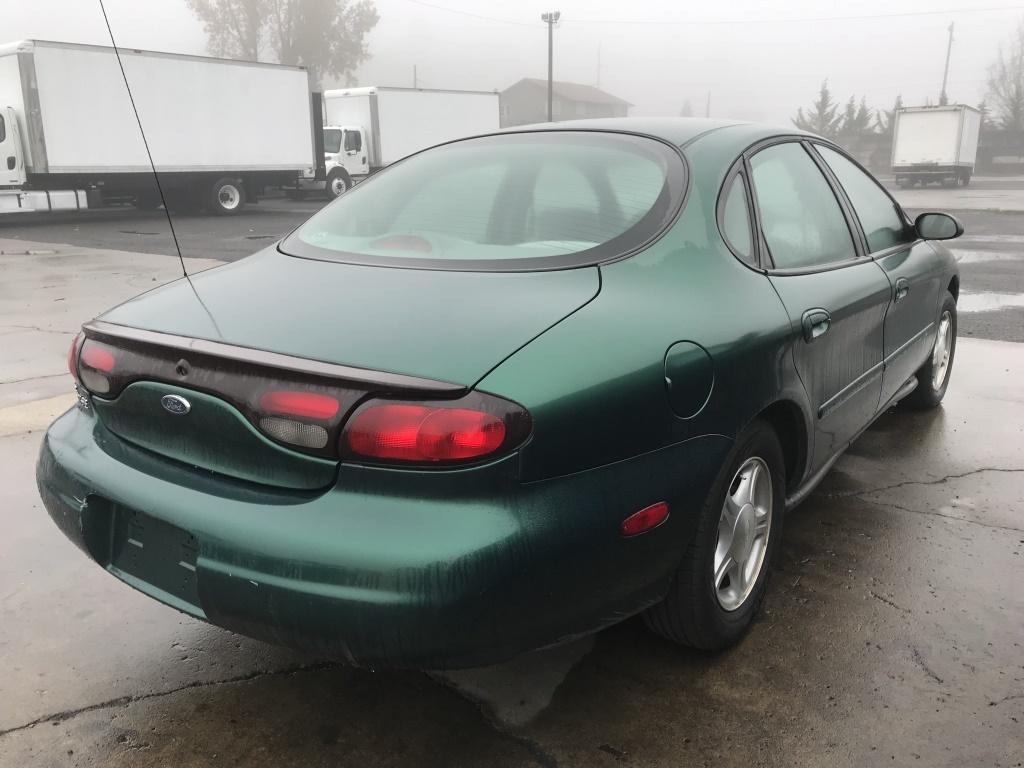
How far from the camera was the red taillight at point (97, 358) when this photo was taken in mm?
2186

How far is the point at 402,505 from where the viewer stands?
176 cm

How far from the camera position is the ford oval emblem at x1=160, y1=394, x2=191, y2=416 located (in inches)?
78.4

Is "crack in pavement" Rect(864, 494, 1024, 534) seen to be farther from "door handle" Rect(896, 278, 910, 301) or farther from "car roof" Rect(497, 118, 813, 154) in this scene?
"car roof" Rect(497, 118, 813, 154)

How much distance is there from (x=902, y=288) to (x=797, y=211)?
2.67ft

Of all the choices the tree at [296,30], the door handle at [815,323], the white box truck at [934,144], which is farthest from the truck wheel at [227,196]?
the tree at [296,30]

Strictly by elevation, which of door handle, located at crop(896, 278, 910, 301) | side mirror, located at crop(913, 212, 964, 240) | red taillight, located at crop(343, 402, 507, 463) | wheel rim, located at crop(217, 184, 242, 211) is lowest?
wheel rim, located at crop(217, 184, 242, 211)

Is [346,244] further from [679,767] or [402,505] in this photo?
[679,767]

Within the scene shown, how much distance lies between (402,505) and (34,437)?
133 inches

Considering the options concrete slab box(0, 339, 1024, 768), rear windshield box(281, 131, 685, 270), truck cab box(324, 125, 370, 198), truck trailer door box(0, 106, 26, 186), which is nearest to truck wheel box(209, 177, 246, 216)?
truck cab box(324, 125, 370, 198)

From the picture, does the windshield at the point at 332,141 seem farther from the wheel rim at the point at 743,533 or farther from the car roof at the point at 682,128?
the wheel rim at the point at 743,533

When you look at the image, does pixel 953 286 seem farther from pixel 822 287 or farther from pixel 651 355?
pixel 651 355

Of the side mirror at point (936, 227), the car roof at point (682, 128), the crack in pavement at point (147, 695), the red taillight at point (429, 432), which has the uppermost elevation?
the car roof at point (682, 128)

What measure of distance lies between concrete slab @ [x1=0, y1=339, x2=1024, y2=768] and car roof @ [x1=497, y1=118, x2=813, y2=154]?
1.44 meters

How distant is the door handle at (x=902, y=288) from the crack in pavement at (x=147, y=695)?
2.52 metres
